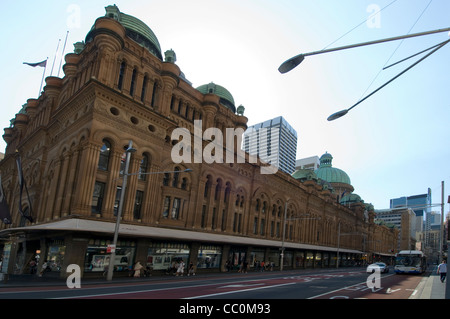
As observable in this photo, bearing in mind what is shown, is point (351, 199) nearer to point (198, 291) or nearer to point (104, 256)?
point (104, 256)

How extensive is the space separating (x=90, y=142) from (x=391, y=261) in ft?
450

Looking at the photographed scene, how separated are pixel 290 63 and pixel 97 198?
25596 millimetres

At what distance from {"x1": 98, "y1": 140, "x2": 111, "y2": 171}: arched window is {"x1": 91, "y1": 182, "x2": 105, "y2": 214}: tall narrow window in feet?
5.27

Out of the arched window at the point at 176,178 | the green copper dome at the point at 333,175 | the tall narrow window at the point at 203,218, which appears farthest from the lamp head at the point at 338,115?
the green copper dome at the point at 333,175

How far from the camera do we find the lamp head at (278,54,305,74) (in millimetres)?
7684

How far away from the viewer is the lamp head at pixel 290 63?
7.68 m

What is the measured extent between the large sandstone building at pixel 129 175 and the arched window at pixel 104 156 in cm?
9

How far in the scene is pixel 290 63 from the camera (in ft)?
25.6

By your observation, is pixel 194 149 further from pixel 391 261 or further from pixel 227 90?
pixel 391 261

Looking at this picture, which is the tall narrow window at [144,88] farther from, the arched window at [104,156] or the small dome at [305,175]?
the small dome at [305,175]

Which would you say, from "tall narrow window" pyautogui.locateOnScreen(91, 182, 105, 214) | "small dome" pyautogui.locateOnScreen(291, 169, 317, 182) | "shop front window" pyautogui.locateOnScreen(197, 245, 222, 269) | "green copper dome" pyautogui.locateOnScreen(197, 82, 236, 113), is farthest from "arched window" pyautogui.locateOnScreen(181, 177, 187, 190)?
"small dome" pyautogui.locateOnScreen(291, 169, 317, 182)

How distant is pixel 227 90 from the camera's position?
49750mm

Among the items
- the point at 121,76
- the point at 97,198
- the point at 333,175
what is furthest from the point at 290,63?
the point at 333,175
